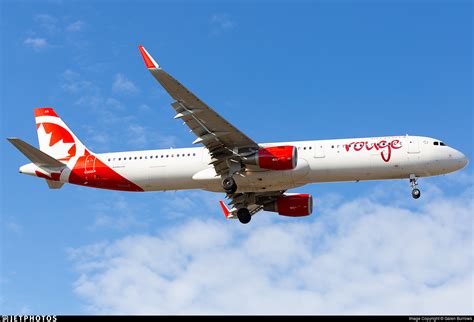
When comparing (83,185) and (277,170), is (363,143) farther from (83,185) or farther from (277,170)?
(83,185)

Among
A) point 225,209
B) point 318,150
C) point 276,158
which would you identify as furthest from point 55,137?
point 318,150

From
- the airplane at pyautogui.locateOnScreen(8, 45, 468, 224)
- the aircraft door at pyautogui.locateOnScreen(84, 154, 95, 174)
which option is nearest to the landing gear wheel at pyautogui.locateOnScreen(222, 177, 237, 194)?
the airplane at pyautogui.locateOnScreen(8, 45, 468, 224)

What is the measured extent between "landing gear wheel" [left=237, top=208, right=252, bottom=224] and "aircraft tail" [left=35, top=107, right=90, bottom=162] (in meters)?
11.8

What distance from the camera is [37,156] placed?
173 feet

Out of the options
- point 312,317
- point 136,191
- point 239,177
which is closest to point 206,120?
point 239,177

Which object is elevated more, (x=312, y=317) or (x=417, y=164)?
(x=417, y=164)

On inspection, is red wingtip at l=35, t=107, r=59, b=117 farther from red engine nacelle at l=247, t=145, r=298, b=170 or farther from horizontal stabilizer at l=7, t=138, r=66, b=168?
red engine nacelle at l=247, t=145, r=298, b=170

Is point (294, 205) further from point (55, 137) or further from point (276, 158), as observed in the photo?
point (55, 137)

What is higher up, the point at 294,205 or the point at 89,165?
the point at 89,165

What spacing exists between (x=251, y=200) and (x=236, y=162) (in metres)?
6.37

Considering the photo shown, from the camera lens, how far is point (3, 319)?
1246 inches

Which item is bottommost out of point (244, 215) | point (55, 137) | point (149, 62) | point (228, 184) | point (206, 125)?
point (244, 215)

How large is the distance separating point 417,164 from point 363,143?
362 cm

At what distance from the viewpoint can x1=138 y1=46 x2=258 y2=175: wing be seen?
4378cm
